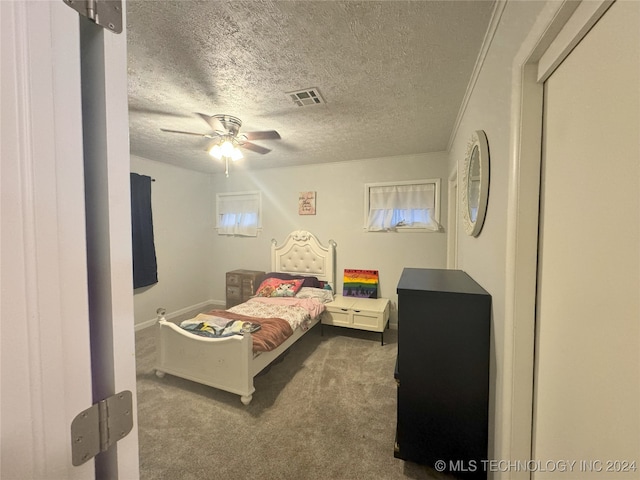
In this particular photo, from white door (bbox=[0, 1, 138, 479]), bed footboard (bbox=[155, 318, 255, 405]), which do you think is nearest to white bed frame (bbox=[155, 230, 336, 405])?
bed footboard (bbox=[155, 318, 255, 405])

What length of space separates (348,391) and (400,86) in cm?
247

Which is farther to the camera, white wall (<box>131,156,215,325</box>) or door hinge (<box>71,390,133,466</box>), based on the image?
white wall (<box>131,156,215,325</box>)

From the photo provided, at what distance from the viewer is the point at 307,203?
4020mm

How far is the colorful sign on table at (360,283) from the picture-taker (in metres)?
3.61

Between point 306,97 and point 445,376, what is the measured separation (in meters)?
2.07

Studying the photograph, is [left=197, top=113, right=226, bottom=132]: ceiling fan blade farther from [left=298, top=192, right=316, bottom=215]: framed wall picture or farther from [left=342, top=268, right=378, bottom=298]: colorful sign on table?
[left=342, top=268, right=378, bottom=298]: colorful sign on table

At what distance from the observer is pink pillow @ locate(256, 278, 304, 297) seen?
348 cm

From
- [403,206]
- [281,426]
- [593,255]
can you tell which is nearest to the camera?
[593,255]

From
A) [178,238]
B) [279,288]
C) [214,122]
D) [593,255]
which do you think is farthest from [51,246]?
[178,238]

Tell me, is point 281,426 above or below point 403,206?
below

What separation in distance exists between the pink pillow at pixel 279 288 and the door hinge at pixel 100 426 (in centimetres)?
297

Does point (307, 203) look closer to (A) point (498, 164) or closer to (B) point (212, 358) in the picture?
(B) point (212, 358)

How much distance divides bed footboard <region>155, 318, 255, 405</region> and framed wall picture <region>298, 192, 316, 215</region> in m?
2.37

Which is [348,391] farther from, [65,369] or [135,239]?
[135,239]
